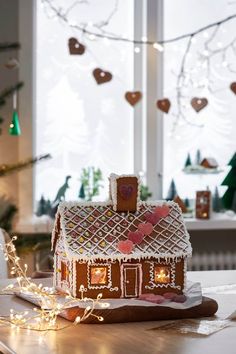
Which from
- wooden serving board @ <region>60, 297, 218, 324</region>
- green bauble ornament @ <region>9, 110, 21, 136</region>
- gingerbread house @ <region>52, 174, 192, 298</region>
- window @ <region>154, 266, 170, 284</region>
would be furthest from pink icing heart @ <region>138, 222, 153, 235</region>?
green bauble ornament @ <region>9, 110, 21, 136</region>

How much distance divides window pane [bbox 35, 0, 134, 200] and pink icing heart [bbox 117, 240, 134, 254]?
240 cm

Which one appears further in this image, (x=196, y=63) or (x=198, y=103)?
(x=196, y=63)

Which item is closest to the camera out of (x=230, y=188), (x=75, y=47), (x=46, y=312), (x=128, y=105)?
(x=46, y=312)

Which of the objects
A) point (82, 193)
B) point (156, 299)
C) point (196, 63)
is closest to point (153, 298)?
point (156, 299)

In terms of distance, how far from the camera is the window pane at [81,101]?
4555 mm

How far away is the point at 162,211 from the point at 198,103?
234cm

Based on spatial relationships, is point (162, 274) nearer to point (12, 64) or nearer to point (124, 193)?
point (124, 193)

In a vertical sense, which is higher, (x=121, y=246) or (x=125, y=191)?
(x=125, y=191)

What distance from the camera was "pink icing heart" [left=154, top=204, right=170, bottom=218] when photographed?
230cm

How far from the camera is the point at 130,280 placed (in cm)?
221

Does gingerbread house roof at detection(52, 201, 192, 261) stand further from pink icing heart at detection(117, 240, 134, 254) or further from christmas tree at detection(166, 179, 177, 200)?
→ christmas tree at detection(166, 179, 177, 200)

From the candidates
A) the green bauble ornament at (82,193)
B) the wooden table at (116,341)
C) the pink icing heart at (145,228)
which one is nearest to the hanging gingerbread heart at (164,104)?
the green bauble ornament at (82,193)

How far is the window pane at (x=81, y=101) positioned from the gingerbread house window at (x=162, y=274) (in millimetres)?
2367

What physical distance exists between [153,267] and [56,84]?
252 cm
